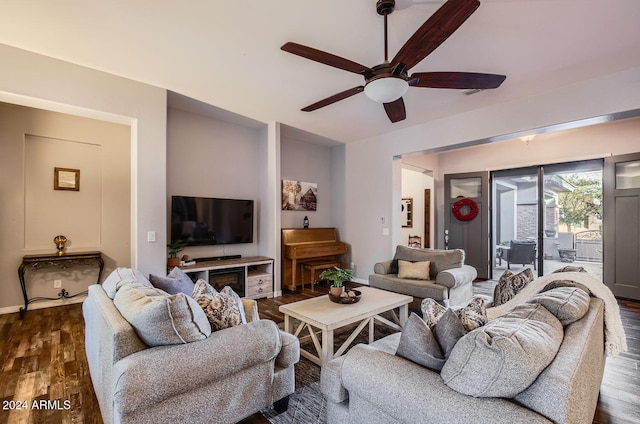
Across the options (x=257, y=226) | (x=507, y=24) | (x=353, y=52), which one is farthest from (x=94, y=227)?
(x=507, y=24)

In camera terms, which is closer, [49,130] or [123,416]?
[123,416]

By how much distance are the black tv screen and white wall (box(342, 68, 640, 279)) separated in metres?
2.16

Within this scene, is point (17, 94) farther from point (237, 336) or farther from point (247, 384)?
point (247, 384)

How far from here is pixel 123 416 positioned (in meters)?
1.25

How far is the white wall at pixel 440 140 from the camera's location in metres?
3.12

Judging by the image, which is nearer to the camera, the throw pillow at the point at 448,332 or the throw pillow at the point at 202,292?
the throw pillow at the point at 448,332

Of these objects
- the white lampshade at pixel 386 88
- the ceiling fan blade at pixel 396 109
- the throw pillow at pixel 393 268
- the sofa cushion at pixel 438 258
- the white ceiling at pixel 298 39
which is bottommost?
the throw pillow at pixel 393 268

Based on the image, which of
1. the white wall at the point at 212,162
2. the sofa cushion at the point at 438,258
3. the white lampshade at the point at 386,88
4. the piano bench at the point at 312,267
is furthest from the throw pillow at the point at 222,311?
the piano bench at the point at 312,267

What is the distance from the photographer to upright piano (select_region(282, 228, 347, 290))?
497 cm

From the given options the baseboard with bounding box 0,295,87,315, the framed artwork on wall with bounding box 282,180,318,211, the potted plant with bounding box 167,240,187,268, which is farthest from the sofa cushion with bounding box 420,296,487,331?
the baseboard with bounding box 0,295,87,315

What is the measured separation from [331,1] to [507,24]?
1423 millimetres

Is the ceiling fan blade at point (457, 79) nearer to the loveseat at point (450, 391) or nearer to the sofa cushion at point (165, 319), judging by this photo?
the loveseat at point (450, 391)

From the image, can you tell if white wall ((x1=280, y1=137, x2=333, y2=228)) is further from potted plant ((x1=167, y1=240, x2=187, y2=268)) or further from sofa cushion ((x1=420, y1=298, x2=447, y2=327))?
sofa cushion ((x1=420, y1=298, x2=447, y2=327))

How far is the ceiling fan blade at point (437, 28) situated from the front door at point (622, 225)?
465cm
